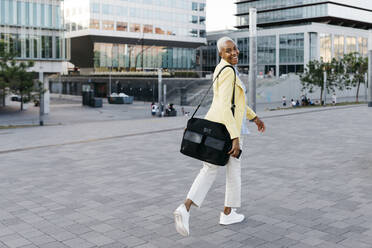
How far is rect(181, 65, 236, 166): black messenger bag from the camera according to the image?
477 centimetres

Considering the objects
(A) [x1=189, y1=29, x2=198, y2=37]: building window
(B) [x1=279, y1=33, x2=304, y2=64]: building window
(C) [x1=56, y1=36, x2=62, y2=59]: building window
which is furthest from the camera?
(A) [x1=189, y1=29, x2=198, y2=37]: building window

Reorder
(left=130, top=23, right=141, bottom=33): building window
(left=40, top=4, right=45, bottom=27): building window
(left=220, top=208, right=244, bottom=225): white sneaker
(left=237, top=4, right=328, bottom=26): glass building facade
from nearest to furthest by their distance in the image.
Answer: (left=220, top=208, right=244, bottom=225): white sneaker
(left=40, top=4, right=45, bottom=27): building window
(left=130, top=23, right=141, bottom=33): building window
(left=237, top=4, right=328, bottom=26): glass building facade

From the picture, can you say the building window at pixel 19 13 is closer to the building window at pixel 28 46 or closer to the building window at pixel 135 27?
the building window at pixel 28 46

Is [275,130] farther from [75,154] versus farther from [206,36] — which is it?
[206,36]

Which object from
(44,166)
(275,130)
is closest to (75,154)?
(44,166)

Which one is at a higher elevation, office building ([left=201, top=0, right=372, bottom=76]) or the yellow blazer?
office building ([left=201, top=0, right=372, bottom=76])

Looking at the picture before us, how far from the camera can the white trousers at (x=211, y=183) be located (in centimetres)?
498

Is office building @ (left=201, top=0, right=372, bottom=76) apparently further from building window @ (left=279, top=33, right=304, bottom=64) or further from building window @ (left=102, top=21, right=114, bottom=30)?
building window @ (left=102, top=21, right=114, bottom=30)

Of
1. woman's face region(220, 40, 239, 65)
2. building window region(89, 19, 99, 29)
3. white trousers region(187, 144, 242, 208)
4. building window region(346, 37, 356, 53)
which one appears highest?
building window region(89, 19, 99, 29)

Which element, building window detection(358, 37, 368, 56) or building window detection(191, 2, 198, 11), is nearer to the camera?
building window detection(358, 37, 368, 56)

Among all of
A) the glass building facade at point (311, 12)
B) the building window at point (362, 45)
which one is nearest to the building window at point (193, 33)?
the glass building facade at point (311, 12)

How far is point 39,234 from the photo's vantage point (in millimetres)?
5016

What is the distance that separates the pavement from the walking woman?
223 millimetres

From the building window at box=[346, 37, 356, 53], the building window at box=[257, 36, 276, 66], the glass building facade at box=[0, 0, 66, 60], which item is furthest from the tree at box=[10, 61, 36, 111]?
the building window at box=[346, 37, 356, 53]
